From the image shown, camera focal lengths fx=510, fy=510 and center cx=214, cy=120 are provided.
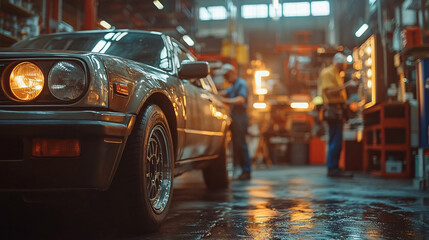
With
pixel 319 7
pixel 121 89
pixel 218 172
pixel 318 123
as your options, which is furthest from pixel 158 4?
pixel 319 7

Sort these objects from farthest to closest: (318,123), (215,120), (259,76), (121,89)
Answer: (318,123)
(259,76)
(215,120)
(121,89)

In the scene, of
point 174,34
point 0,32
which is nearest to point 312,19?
point 174,34

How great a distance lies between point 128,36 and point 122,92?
5.56 ft

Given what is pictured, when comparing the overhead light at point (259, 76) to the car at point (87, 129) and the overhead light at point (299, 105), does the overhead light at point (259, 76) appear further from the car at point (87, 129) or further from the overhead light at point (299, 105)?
the car at point (87, 129)

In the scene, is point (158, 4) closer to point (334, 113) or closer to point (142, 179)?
point (334, 113)

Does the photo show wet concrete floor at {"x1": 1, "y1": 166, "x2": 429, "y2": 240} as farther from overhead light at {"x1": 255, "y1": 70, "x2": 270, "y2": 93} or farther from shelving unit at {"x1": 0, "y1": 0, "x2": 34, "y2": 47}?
overhead light at {"x1": 255, "y1": 70, "x2": 270, "y2": 93}

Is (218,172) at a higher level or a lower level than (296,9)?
lower

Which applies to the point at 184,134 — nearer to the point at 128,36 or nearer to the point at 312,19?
the point at 128,36

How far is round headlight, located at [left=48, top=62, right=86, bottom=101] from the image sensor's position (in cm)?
258

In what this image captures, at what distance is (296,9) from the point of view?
28.9m

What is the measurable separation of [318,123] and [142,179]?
13853 mm

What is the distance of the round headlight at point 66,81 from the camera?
2582mm

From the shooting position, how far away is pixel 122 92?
2777mm

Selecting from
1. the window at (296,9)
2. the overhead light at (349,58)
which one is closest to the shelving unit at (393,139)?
the overhead light at (349,58)
